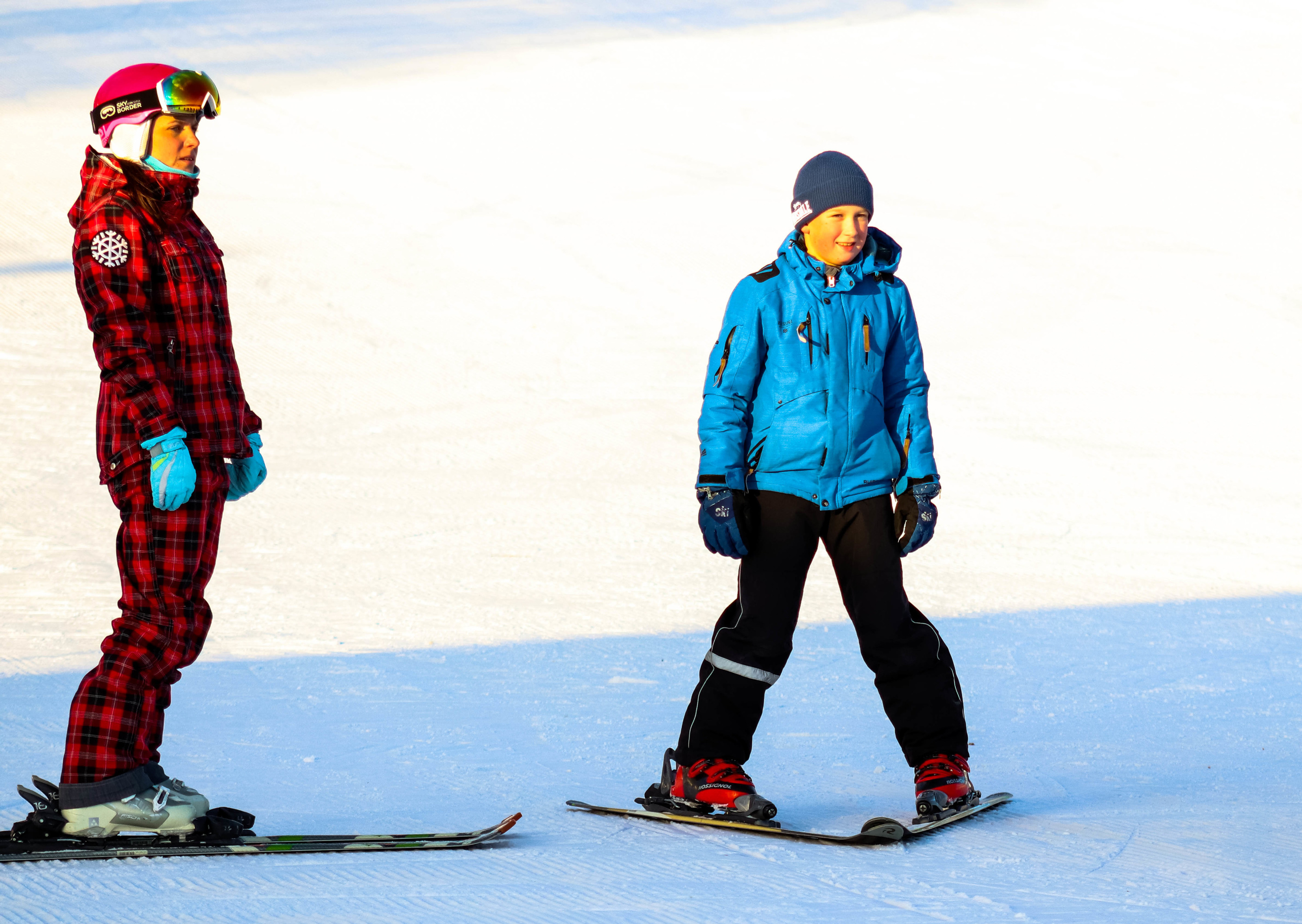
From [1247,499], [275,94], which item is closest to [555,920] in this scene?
[1247,499]

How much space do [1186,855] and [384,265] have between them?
33.9 feet

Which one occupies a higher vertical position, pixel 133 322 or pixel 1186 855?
pixel 133 322

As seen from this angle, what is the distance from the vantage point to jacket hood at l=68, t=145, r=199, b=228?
11.0ft

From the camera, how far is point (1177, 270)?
43.0 ft

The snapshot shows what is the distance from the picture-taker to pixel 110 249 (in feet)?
10.7

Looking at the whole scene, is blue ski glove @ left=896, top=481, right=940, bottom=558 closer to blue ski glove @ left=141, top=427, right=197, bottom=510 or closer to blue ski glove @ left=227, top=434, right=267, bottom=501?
blue ski glove @ left=227, top=434, right=267, bottom=501

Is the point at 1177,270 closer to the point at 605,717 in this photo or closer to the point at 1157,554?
the point at 1157,554

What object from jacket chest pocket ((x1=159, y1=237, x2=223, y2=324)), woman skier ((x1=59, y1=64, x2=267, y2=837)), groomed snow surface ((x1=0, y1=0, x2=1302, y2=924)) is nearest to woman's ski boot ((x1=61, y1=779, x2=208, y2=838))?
woman skier ((x1=59, y1=64, x2=267, y2=837))

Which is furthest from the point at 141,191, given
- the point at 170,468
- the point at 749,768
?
the point at 749,768

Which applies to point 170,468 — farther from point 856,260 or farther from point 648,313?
point 648,313

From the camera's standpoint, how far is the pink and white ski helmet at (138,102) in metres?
3.35

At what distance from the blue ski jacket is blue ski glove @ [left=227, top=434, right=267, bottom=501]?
3.29 feet

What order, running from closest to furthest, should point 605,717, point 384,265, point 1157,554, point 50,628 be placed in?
point 605,717 < point 50,628 < point 1157,554 < point 384,265

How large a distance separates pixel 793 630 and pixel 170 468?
1474 mm
